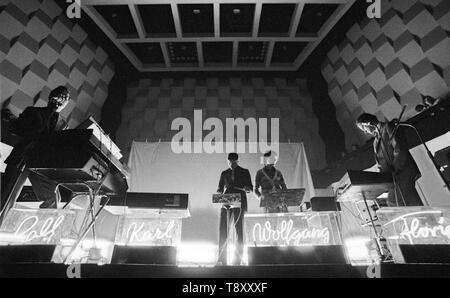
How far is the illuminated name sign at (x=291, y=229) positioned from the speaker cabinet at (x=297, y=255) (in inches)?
2.9

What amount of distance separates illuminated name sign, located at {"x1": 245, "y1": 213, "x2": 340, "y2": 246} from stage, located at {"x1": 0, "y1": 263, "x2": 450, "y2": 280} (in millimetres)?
384

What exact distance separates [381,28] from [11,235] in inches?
261

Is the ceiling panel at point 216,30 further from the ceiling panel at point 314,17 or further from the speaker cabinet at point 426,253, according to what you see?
the speaker cabinet at point 426,253

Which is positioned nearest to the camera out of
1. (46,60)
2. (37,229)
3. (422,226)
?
(37,229)

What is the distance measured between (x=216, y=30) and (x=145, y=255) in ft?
18.2

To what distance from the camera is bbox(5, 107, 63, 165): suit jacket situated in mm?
2205

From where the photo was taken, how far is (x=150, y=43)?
6.67m

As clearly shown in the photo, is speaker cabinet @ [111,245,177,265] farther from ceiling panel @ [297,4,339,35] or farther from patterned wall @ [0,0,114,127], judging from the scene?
ceiling panel @ [297,4,339,35]

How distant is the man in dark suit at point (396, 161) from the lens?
106 inches

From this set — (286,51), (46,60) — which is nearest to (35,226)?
(46,60)

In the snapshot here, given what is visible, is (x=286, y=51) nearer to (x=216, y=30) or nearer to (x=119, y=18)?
(x=216, y=30)

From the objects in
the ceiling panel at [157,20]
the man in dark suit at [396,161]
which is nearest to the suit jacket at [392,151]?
the man in dark suit at [396,161]

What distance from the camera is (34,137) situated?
2301 mm

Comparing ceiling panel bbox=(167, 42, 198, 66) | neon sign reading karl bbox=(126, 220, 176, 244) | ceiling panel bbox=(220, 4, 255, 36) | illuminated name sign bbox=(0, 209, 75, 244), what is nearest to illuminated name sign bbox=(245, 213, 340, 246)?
neon sign reading karl bbox=(126, 220, 176, 244)
